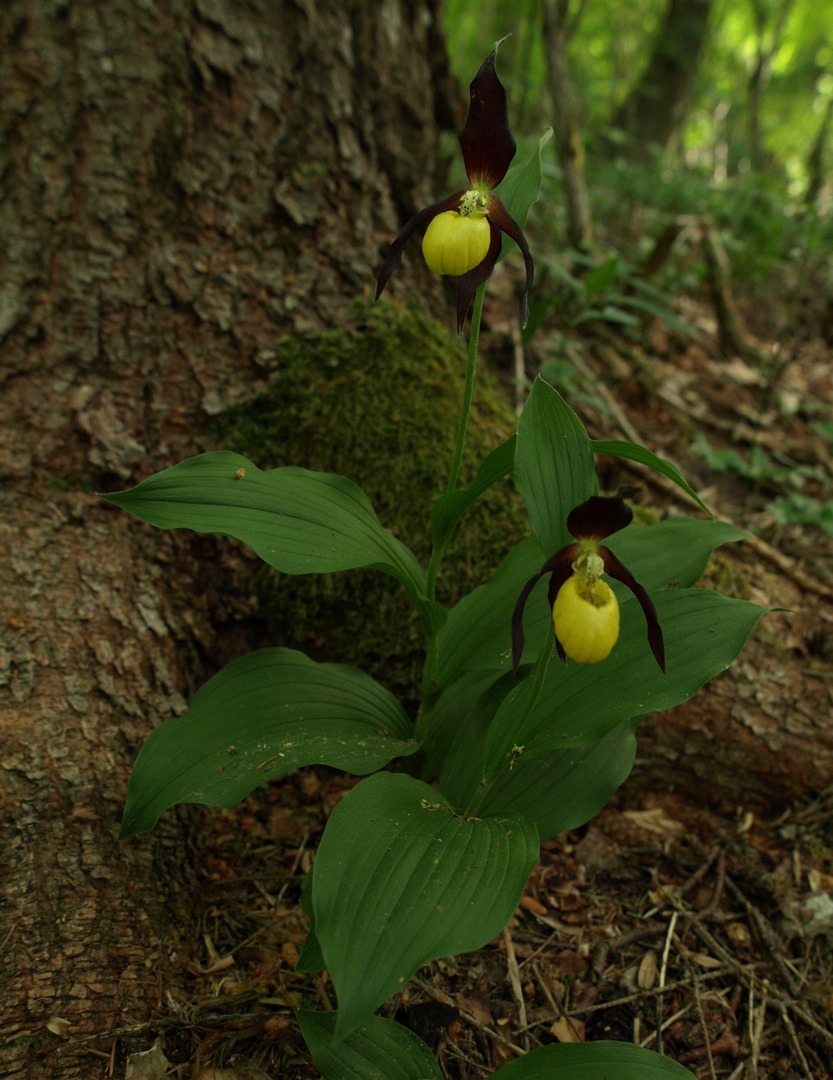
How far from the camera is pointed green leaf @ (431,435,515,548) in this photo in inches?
56.0

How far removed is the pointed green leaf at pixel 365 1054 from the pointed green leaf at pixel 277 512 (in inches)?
32.2

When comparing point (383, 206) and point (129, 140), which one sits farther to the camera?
point (383, 206)

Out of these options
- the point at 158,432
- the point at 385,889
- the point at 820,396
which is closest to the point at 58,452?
the point at 158,432

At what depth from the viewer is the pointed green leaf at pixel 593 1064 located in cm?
120

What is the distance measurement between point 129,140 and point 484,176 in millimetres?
1541

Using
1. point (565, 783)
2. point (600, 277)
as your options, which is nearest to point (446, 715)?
point (565, 783)

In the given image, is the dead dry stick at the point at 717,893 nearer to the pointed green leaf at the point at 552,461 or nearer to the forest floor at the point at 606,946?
the forest floor at the point at 606,946

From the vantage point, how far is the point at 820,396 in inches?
165

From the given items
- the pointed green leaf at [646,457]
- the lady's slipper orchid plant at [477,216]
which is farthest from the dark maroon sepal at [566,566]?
the lady's slipper orchid plant at [477,216]

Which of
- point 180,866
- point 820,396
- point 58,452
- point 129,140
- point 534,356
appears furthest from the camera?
point 820,396

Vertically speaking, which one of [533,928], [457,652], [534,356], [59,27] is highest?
[59,27]

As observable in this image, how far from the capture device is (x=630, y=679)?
4.64 feet

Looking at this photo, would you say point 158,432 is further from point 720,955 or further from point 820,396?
point 820,396

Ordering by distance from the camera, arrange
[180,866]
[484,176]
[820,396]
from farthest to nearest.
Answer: [820,396]
[180,866]
[484,176]
